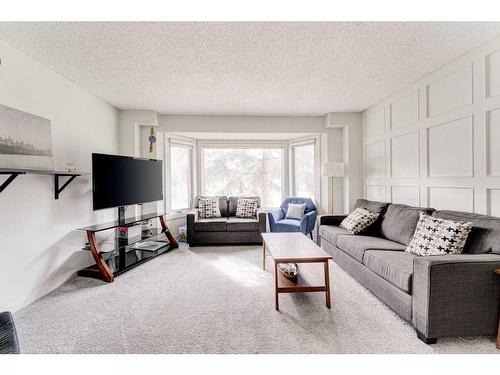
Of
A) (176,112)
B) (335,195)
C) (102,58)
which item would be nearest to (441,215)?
(335,195)

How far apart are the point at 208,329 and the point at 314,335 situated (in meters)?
0.81

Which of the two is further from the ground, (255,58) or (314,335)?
(255,58)

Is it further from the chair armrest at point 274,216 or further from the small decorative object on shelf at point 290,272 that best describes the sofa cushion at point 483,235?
the chair armrest at point 274,216

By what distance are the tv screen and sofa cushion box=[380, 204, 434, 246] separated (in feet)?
11.2

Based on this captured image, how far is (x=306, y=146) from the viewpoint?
17.1 feet

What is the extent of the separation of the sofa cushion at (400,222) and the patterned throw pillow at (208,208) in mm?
2816

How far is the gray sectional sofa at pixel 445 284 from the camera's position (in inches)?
63.4

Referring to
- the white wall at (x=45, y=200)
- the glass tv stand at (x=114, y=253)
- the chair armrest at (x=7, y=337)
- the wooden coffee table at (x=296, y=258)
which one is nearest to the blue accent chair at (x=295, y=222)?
the wooden coffee table at (x=296, y=258)

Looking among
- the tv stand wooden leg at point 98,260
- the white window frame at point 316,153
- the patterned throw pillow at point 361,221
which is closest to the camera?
the tv stand wooden leg at point 98,260

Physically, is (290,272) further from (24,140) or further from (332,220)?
(24,140)

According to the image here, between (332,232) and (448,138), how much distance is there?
169cm

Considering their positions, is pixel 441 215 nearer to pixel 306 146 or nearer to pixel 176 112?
pixel 306 146

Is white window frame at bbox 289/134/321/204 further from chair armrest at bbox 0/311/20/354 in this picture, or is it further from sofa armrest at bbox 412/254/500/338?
chair armrest at bbox 0/311/20/354
